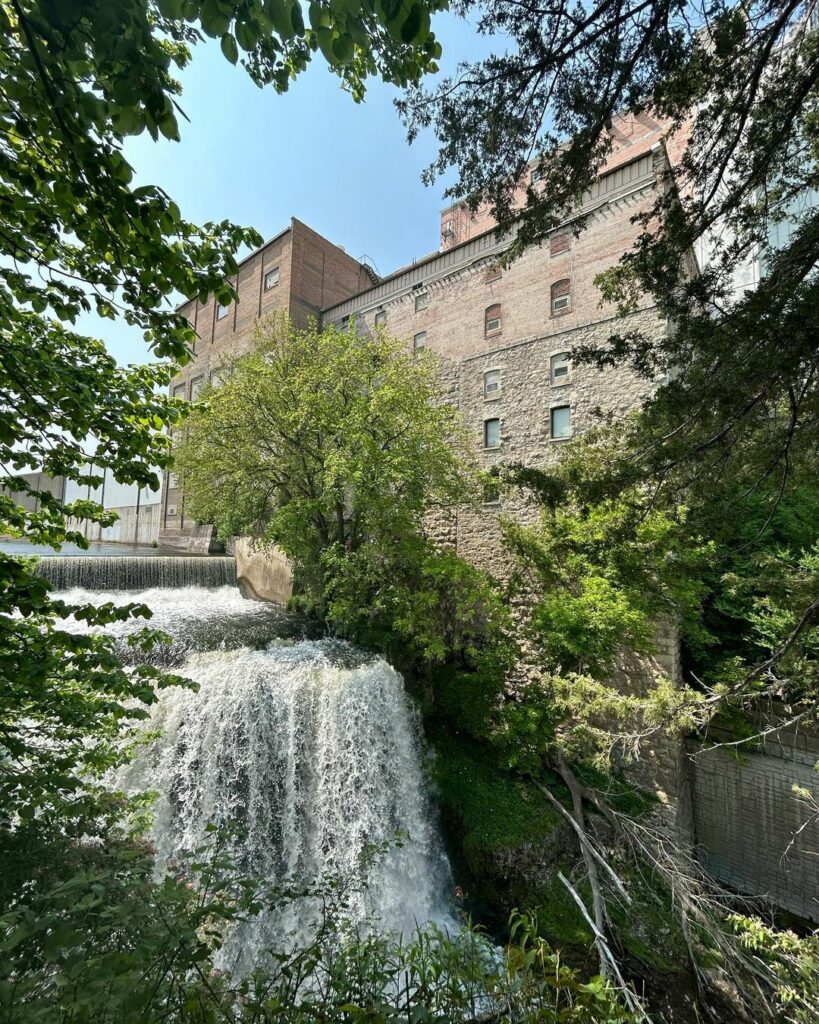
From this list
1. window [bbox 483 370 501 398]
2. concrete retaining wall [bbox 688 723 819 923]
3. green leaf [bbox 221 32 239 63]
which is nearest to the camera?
green leaf [bbox 221 32 239 63]

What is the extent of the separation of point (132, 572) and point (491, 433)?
11.4m

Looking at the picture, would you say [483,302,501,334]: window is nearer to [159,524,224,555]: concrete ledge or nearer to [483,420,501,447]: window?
→ [483,420,501,447]: window

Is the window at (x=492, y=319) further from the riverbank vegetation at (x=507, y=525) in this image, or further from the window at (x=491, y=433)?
the riverbank vegetation at (x=507, y=525)

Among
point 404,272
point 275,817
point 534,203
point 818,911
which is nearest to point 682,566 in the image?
point 534,203

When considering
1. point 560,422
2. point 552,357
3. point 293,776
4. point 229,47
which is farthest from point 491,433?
point 229,47

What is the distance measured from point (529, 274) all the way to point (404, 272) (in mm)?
5553

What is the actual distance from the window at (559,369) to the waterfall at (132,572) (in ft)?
39.2

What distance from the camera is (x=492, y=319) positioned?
15.0 metres

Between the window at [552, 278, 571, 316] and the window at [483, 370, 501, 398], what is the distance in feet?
7.78

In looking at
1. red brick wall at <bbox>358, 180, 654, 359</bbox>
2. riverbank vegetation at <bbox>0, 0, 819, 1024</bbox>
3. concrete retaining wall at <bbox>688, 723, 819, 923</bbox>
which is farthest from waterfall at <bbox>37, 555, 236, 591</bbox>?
concrete retaining wall at <bbox>688, 723, 819, 923</bbox>

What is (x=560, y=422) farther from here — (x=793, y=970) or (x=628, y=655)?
(x=793, y=970)

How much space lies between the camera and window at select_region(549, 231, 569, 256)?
44.5ft

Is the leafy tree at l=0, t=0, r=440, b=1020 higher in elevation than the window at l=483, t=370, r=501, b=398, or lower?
lower

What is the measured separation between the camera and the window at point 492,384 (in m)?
14.5
